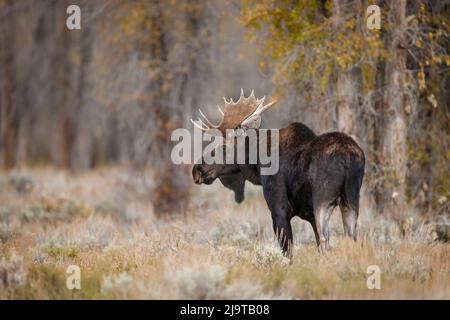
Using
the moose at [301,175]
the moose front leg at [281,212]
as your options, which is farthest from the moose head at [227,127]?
the moose front leg at [281,212]

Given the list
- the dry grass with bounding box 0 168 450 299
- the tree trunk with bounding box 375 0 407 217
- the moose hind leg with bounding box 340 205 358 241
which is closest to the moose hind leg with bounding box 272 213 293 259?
the dry grass with bounding box 0 168 450 299

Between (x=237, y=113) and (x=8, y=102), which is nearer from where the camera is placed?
(x=237, y=113)

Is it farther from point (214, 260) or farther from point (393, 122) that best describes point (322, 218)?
point (393, 122)

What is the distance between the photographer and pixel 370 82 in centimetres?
1178

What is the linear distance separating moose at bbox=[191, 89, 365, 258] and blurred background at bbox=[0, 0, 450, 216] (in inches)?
101

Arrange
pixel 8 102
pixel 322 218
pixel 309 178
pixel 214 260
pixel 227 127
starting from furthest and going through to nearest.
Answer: pixel 8 102, pixel 227 127, pixel 309 178, pixel 322 218, pixel 214 260

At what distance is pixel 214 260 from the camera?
26.2 feet

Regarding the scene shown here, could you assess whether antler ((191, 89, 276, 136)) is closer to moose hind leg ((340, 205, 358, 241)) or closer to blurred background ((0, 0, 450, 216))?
moose hind leg ((340, 205, 358, 241))

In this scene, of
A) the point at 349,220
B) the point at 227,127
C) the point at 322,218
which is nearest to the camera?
the point at 322,218

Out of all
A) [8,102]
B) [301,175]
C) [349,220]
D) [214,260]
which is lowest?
[214,260]

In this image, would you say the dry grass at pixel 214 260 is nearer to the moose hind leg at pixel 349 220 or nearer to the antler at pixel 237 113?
the moose hind leg at pixel 349 220

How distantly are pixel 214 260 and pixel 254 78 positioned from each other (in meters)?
20.5

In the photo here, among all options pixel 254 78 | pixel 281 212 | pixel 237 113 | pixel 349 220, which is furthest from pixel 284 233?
pixel 254 78

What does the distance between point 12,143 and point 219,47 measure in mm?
13068
